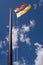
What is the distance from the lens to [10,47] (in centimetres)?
995

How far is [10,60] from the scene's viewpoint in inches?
380

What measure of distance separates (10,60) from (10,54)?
1.07ft

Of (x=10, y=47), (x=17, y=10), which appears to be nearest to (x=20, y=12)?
(x=17, y=10)

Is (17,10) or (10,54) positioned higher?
(17,10)

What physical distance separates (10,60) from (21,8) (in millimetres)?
5363

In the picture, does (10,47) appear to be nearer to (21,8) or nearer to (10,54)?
(10,54)

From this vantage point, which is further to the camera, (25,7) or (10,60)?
(25,7)

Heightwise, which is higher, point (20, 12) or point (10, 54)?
point (20, 12)

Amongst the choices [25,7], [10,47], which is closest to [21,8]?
[25,7]

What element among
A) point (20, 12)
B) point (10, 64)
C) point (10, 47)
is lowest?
point (10, 64)

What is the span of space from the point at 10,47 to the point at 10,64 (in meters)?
0.92

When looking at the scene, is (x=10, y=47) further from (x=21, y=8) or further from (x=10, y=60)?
(x=21, y=8)

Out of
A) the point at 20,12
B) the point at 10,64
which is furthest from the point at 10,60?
the point at 20,12

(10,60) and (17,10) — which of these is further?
(17,10)
